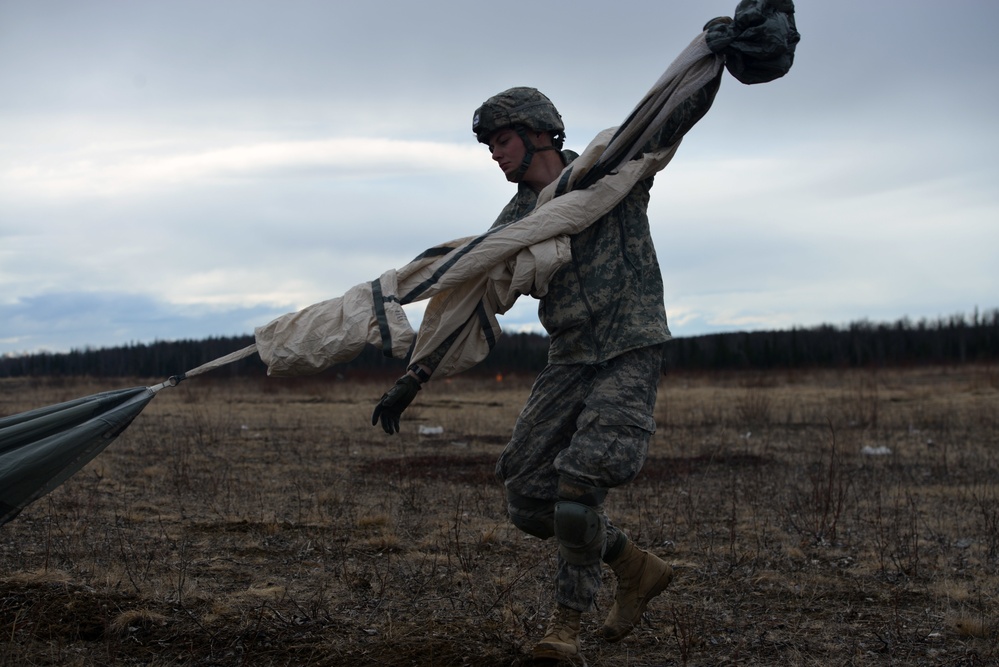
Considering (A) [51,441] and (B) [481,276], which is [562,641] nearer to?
(B) [481,276]

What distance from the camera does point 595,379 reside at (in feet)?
12.7

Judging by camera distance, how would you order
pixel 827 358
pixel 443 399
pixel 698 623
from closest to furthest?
pixel 698 623 < pixel 443 399 < pixel 827 358

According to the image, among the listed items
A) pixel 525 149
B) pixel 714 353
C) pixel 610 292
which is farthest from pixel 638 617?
pixel 714 353

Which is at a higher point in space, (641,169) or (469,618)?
(641,169)

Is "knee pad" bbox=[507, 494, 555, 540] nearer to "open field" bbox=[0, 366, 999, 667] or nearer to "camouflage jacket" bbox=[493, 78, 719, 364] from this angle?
"open field" bbox=[0, 366, 999, 667]

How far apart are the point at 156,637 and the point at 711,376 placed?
39.8 metres

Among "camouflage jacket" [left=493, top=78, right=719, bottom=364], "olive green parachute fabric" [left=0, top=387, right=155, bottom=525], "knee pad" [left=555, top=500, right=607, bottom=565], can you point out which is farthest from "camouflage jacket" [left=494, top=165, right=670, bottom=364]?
"olive green parachute fabric" [left=0, top=387, right=155, bottom=525]

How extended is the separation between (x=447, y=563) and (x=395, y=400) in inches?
79.1

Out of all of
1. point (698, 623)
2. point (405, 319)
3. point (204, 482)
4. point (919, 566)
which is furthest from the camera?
point (204, 482)

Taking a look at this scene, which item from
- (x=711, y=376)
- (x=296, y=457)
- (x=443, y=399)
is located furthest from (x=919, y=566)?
(x=711, y=376)

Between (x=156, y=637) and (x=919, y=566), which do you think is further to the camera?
(x=919, y=566)

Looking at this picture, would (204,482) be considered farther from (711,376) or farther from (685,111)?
(711,376)

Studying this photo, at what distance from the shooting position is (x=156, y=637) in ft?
13.2

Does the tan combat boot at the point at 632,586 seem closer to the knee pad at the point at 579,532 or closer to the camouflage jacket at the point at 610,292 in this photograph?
the knee pad at the point at 579,532
